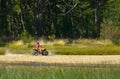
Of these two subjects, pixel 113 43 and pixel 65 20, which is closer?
pixel 113 43

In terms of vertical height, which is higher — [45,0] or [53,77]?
[53,77]

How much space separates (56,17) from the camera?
67.2 meters

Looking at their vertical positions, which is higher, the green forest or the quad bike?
the quad bike

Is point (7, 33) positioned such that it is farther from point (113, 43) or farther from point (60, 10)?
point (113, 43)

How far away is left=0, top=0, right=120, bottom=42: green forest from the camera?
60.3 metres

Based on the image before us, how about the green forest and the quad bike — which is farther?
the green forest

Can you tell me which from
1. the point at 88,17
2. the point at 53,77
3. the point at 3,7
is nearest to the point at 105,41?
the point at 3,7

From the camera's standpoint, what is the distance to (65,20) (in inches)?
2751

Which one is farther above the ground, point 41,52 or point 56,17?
point 41,52

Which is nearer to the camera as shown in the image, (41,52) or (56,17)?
(41,52)

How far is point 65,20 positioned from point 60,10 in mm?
4849

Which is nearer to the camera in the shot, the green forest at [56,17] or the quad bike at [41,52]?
the quad bike at [41,52]

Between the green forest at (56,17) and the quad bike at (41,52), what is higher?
the quad bike at (41,52)

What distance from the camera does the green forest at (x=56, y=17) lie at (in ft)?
198
